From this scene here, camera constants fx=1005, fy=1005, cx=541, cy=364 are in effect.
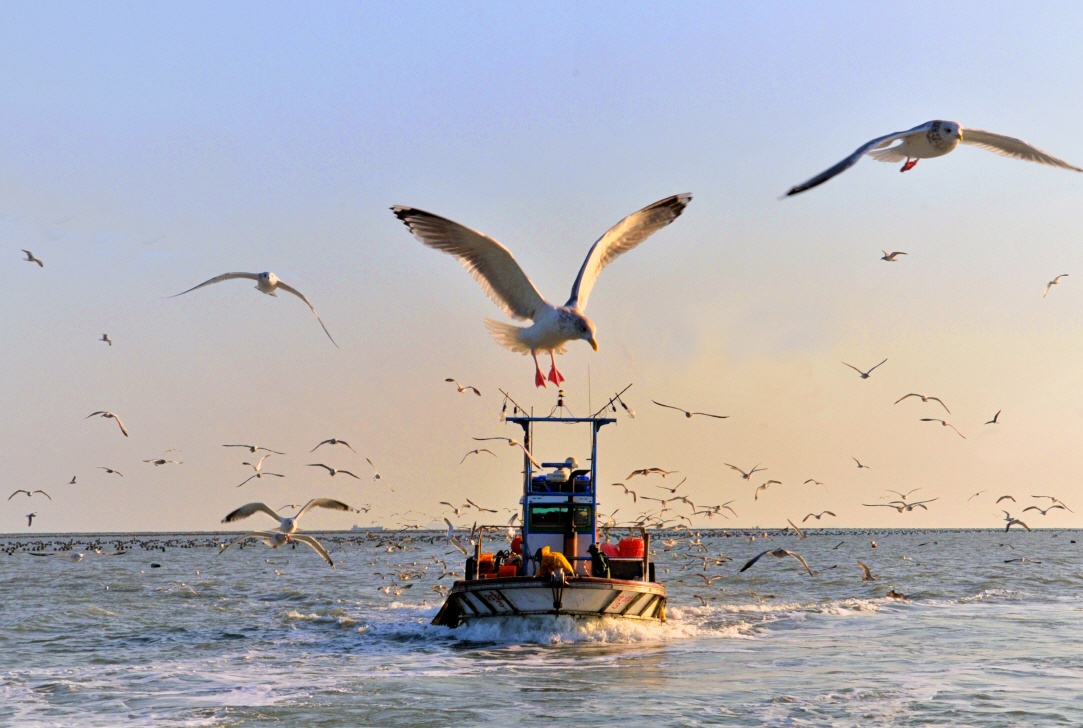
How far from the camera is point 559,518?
67.5ft

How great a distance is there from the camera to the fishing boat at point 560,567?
1872 centimetres

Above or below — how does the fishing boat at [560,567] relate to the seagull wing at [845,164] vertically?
below

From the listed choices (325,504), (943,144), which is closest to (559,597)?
(325,504)

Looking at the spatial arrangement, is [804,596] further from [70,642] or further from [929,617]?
[70,642]

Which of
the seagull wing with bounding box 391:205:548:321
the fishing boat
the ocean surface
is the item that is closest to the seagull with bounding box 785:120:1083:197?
the seagull wing with bounding box 391:205:548:321

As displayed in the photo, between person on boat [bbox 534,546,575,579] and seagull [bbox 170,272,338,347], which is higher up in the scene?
seagull [bbox 170,272,338,347]

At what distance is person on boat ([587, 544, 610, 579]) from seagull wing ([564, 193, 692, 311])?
5.43 metres

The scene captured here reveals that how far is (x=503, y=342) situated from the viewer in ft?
55.6

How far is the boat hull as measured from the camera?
1864 cm

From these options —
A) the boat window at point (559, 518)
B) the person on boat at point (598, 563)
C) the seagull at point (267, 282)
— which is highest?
the seagull at point (267, 282)

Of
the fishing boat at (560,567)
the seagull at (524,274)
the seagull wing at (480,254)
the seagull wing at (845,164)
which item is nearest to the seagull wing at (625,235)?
the seagull at (524,274)

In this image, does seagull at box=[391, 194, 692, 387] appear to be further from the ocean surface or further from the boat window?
the ocean surface

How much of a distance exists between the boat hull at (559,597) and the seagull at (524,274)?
158 inches

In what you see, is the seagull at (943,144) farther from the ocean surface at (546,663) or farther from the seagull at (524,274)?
the ocean surface at (546,663)
